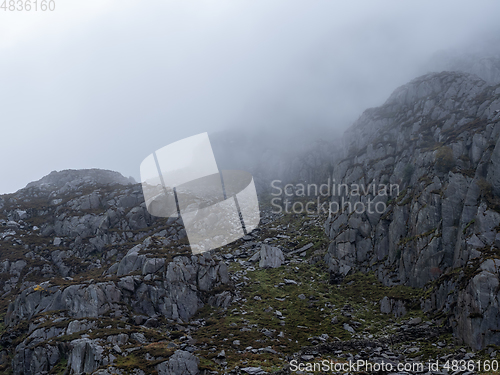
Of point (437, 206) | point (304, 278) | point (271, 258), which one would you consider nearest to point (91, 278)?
point (271, 258)

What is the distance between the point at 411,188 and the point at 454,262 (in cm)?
1930

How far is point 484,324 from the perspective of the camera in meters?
26.3

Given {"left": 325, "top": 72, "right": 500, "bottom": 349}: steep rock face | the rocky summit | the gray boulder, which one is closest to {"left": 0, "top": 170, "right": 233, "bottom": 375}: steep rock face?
the rocky summit

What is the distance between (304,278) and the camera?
5478 cm

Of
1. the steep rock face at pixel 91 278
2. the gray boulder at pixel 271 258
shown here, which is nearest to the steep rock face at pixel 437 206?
the gray boulder at pixel 271 258

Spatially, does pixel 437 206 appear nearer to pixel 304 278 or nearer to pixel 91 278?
pixel 304 278

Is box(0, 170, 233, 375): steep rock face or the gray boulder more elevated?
box(0, 170, 233, 375): steep rock face

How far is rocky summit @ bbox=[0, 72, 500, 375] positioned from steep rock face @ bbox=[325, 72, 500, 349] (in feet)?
0.78

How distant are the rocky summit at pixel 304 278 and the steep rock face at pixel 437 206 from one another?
0.78 feet

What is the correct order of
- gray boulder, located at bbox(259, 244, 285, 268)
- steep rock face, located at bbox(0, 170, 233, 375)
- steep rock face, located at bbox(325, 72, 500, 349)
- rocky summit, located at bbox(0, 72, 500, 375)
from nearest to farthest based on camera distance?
rocky summit, located at bbox(0, 72, 500, 375) → steep rock face, located at bbox(325, 72, 500, 349) → steep rock face, located at bbox(0, 170, 233, 375) → gray boulder, located at bbox(259, 244, 285, 268)

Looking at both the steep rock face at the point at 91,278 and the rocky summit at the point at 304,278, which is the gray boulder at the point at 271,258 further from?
the steep rock face at the point at 91,278

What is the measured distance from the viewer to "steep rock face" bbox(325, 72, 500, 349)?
102 feet

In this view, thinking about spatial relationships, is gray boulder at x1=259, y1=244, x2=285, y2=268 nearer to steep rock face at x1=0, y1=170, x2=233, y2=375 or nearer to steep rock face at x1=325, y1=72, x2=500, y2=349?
steep rock face at x1=0, y1=170, x2=233, y2=375

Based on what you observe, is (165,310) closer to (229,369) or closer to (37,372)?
(37,372)
